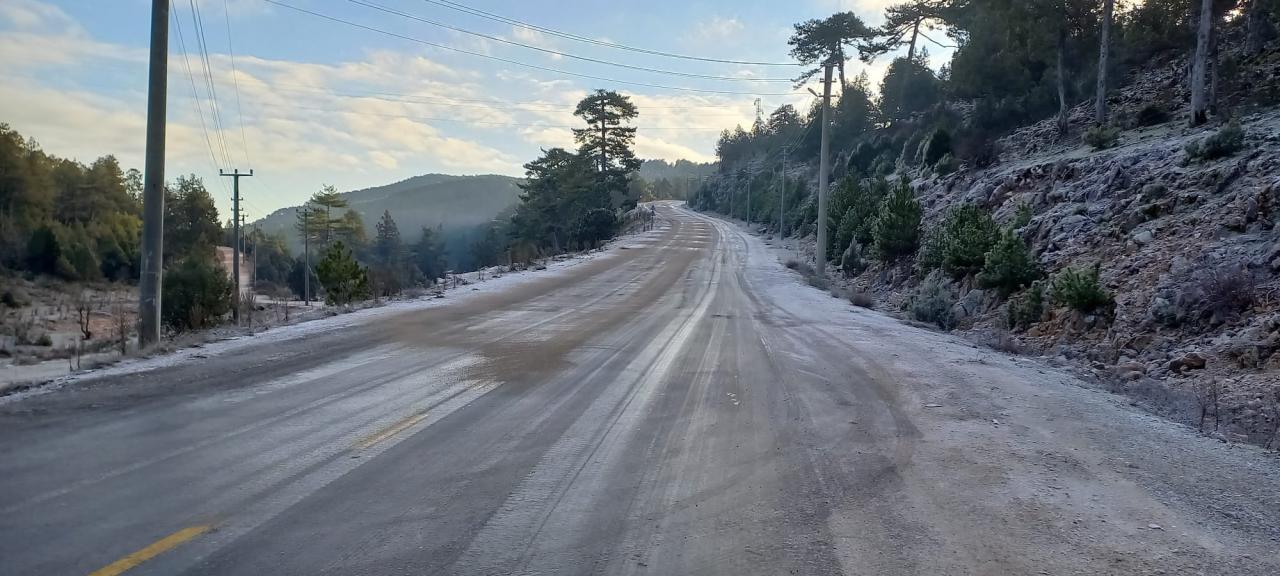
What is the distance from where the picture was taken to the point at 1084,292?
12734 mm

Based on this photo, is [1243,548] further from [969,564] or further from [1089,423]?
[1089,423]

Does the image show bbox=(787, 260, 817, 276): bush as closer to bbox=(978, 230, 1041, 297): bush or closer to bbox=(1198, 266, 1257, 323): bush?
bbox=(978, 230, 1041, 297): bush

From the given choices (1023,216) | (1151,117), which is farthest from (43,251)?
(1151,117)

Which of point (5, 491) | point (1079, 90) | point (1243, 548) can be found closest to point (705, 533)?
point (1243, 548)

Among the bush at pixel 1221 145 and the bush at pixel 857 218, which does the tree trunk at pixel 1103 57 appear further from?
the bush at pixel 1221 145

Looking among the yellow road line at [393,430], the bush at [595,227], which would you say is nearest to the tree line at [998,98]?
the yellow road line at [393,430]

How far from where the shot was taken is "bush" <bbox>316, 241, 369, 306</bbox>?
24.8 meters

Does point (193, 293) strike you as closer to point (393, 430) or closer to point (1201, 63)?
point (393, 430)

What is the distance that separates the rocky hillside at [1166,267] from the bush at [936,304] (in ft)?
0.77

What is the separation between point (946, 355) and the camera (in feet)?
39.5

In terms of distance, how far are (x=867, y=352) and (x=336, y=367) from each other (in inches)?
305

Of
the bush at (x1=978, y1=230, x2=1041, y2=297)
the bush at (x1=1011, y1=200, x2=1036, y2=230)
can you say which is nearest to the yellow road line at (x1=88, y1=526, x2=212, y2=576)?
the bush at (x1=978, y1=230, x2=1041, y2=297)

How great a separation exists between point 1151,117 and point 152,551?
94.5 feet

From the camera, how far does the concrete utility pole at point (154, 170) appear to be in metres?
12.3
